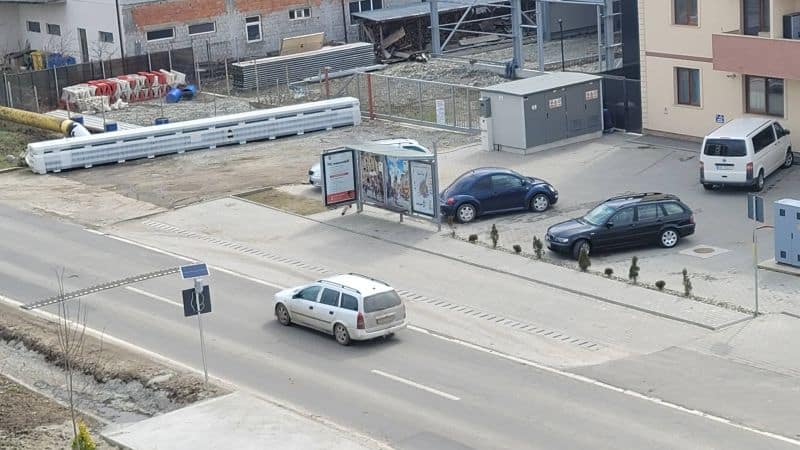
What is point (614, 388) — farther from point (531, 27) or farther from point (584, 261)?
point (531, 27)

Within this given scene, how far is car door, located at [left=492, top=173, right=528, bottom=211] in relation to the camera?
125ft

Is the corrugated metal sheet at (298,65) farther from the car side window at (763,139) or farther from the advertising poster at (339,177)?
the car side window at (763,139)

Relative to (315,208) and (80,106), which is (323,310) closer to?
(315,208)

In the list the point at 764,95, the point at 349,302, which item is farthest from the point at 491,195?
the point at 764,95

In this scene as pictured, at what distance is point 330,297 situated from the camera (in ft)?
95.3

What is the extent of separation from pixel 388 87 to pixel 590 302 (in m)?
22.4

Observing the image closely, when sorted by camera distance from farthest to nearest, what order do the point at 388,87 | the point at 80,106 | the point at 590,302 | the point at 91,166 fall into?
the point at 80,106
the point at 388,87
the point at 91,166
the point at 590,302

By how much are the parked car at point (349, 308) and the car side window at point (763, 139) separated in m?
14.5

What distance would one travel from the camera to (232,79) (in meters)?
61.5

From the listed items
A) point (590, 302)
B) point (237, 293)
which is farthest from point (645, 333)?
point (237, 293)

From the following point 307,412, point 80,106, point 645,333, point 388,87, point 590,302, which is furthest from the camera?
point 80,106

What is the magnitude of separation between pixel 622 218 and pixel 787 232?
12.9 feet

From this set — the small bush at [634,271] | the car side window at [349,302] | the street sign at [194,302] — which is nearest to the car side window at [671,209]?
the small bush at [634,271]

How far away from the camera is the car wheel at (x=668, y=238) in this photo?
113ft
